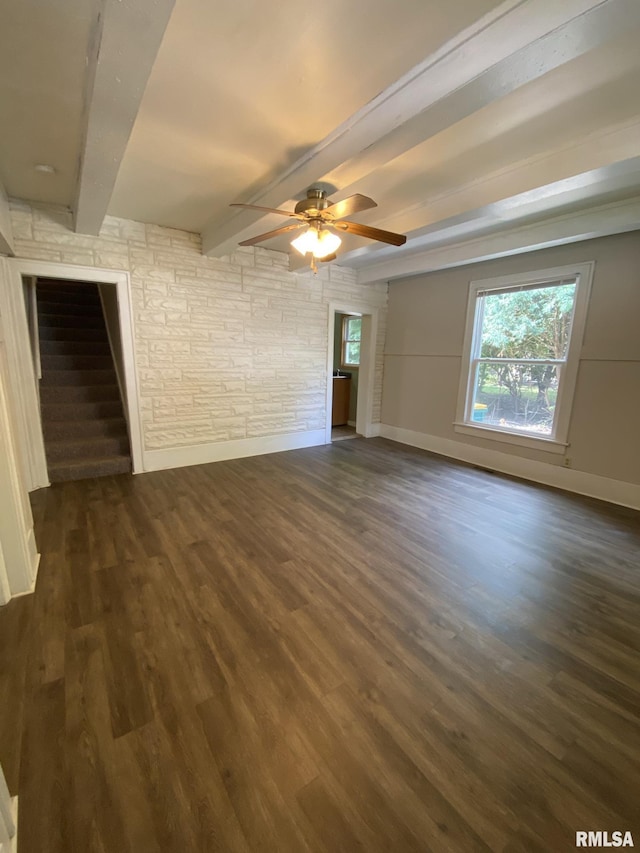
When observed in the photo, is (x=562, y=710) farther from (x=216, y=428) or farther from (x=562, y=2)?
(x=216, y=428)

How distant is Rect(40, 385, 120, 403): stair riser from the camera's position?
4242 mm

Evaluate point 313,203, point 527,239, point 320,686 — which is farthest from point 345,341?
point 320,686

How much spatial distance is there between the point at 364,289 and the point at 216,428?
312cm

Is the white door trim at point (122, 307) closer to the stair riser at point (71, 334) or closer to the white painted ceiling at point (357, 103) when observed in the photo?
the white painted ceiling at point (357, 103)

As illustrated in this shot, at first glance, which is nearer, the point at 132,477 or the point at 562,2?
the point at 562,2

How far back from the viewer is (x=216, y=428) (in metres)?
4.37

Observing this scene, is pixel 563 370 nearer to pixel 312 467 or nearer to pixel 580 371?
pixel 580 371

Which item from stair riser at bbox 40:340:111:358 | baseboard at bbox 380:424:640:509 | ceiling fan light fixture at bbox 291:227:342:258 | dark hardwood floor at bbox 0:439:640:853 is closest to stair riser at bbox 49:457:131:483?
dark hardwood floor at bbox 0:439:640:853

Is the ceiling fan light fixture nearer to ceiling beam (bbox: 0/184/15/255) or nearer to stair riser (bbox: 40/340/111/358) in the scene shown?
ceiling beam (bbox: 0/184/15/255)

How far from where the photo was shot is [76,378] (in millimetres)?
4586

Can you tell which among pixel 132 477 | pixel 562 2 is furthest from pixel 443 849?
pixel 132 477

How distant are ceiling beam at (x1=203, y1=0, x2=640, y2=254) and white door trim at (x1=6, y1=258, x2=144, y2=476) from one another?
2.50 meters

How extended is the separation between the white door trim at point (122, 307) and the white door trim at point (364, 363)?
103 inches

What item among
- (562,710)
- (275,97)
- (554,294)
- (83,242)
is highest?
(275,97)
